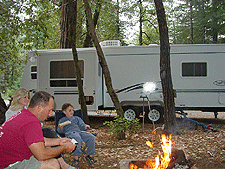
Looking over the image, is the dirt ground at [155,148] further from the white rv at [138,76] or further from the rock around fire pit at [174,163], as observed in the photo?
the white rv at [138,76]

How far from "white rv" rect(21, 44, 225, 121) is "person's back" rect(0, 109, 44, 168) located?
5537 mm

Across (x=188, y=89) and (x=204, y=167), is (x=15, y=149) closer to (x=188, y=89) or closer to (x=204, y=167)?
(x=204, y=167)

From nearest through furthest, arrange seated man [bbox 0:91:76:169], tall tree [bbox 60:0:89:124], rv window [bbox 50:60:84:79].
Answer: seated man [bbox 0:91:76:169]
tall tree [bbox 60:0:89:124]
rv window [bbox 50:60:84:79]

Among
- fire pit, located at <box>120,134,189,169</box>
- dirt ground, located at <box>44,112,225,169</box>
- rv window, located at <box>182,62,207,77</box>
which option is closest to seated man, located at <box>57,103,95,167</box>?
dirt ground, located at <box>44,112,225,169</box>

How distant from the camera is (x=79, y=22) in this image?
1291 cm

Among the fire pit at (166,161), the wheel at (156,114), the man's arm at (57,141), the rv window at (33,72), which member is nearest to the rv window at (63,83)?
the rv window at (33,72)

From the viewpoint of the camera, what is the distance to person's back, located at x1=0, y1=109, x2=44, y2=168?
6.17ft

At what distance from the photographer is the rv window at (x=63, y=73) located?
7.80 m

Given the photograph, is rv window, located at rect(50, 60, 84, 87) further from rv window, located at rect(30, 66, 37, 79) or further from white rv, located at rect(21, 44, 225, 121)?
rv window, located at rect(30, 66, 37, 79)

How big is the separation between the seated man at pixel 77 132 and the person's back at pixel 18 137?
1904mm

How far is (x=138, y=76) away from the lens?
25.7 ft

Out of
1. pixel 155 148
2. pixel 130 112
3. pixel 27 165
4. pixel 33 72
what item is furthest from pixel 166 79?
pixel 33 72

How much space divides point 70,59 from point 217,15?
9.22 meters

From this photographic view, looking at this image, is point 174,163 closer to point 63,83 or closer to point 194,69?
point 194,69
